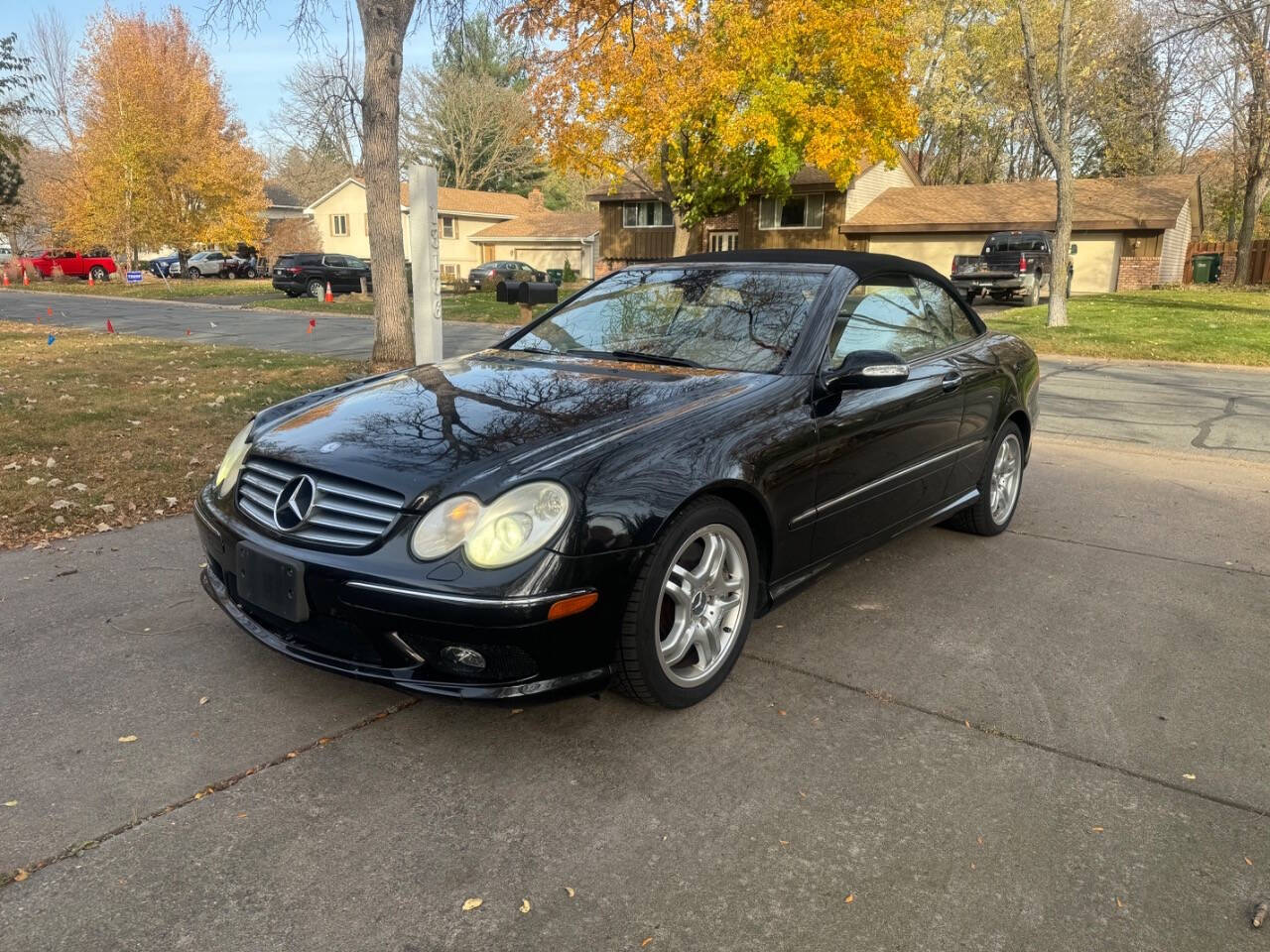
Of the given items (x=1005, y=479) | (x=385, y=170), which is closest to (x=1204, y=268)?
(x=385, y=170)

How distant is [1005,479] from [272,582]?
13.2 feet

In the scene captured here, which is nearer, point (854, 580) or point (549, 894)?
point (549, 894)

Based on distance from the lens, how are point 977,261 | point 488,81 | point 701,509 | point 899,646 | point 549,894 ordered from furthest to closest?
point 488,81 → point 977,261 → point 899,646 → point 701,509 → point 549,894

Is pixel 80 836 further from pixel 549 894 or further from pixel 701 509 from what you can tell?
pixel 701 509

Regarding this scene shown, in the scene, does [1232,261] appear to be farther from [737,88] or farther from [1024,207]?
[737,88]

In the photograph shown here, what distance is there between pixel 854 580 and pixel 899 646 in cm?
76

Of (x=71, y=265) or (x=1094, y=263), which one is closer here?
(x=1094, y=263)

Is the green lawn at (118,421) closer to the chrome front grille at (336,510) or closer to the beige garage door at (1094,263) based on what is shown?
the chrome front grille at (336,510)

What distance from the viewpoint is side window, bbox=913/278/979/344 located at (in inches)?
183

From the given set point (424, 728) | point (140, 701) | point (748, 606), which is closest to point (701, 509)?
→ point (748, 606)

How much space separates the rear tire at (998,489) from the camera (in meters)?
4.88

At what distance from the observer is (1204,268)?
34719mm

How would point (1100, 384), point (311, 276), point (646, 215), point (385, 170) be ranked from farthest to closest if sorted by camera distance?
point (646, 215)
point (311, 276)
point (1100, 384)
point (385, 170)

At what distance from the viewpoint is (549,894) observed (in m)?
2.20
